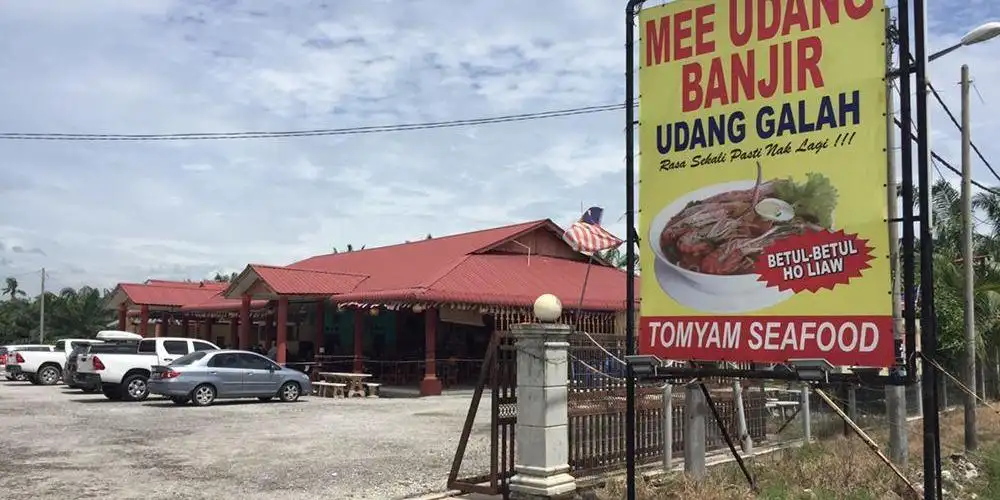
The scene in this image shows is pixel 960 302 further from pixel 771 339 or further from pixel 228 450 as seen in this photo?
pixel 228 450

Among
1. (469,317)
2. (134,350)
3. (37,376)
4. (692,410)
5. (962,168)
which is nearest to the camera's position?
(692,410)

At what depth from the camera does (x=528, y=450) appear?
840 cm

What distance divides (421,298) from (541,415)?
16437 millimetres

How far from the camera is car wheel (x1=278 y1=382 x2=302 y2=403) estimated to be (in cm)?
2303

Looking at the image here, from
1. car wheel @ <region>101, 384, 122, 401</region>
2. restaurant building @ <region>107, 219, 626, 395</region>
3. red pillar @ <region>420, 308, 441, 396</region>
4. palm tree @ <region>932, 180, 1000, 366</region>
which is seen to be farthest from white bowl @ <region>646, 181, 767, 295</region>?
car wheel @ <region>101, 384, 122, 401</region>

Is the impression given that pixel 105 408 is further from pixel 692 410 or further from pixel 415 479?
pixel 692 410

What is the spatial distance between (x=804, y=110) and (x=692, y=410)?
3.96 m

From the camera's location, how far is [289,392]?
2316cm

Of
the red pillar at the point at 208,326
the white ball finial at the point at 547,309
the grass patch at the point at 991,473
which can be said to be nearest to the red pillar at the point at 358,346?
the red pillar at the point at 208,326

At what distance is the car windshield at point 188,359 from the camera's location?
69.5ft

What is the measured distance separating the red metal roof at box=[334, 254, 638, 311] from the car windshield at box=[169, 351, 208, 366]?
19.1 feet

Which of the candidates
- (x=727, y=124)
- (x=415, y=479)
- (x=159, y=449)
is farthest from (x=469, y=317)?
(x=727, y=124)

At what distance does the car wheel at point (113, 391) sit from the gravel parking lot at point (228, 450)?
3.05ft

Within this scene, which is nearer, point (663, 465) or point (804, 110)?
point (804, 110)
